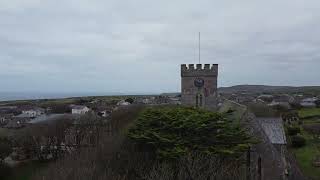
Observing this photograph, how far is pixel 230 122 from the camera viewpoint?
23.0m

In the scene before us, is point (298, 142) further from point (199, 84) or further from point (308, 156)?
point (199, 84)

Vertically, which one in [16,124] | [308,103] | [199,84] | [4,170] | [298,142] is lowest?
[4,170]

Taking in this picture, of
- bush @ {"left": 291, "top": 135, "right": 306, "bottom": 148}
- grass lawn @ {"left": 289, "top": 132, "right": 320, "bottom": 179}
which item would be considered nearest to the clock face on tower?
grass lawn @ {"left": 289, "top": 132, "right": 320, "bottom": 179}

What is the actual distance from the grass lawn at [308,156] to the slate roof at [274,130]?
3064mm

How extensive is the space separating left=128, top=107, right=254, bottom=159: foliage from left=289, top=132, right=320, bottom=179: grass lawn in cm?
1110

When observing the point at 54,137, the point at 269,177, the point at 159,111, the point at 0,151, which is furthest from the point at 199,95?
the point at 54,137

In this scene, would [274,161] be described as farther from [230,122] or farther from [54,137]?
[54,137]

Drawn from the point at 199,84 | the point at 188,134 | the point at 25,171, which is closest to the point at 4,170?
the point at 25,171

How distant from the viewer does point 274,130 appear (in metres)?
31.2

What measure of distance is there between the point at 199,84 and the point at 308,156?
484 inches

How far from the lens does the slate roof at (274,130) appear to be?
29156mm

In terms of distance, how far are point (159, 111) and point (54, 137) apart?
31049mm

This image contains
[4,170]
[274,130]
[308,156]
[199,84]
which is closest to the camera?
[274,130]

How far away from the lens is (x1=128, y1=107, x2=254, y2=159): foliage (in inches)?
827
